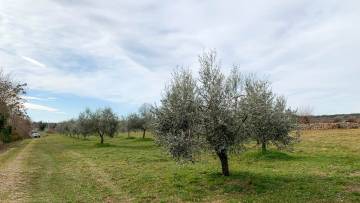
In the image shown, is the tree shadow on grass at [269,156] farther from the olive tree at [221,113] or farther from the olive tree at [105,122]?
the olive tree at [105,122]

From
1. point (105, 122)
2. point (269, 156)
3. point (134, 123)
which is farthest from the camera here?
point (134, 123)

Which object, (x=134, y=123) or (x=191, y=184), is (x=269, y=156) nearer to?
(x=191, y=184)

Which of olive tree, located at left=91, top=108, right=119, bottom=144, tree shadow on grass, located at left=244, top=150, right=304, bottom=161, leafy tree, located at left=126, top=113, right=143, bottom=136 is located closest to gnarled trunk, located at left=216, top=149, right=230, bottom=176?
tree shadow on grass, located at left=244, top=150, right=304, bottom=161

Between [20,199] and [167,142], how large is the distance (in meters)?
7.19

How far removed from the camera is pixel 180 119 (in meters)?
20.3

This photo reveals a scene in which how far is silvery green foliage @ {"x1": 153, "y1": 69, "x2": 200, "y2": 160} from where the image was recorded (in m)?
19.4

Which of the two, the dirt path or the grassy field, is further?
the dirt path

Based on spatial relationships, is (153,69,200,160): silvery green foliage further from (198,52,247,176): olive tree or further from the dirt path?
the dirt path

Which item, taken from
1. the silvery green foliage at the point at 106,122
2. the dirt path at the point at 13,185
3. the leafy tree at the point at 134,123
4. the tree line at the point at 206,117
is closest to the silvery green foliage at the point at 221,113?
the tree line at the point at 206,117

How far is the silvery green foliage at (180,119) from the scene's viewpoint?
63.6ft

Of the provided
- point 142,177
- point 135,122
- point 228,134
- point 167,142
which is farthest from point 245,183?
point 135,122

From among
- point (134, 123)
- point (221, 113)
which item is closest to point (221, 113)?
point (221, 113)

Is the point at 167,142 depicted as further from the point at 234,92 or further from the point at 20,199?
the point at 20,199

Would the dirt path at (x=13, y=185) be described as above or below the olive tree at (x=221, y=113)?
below
